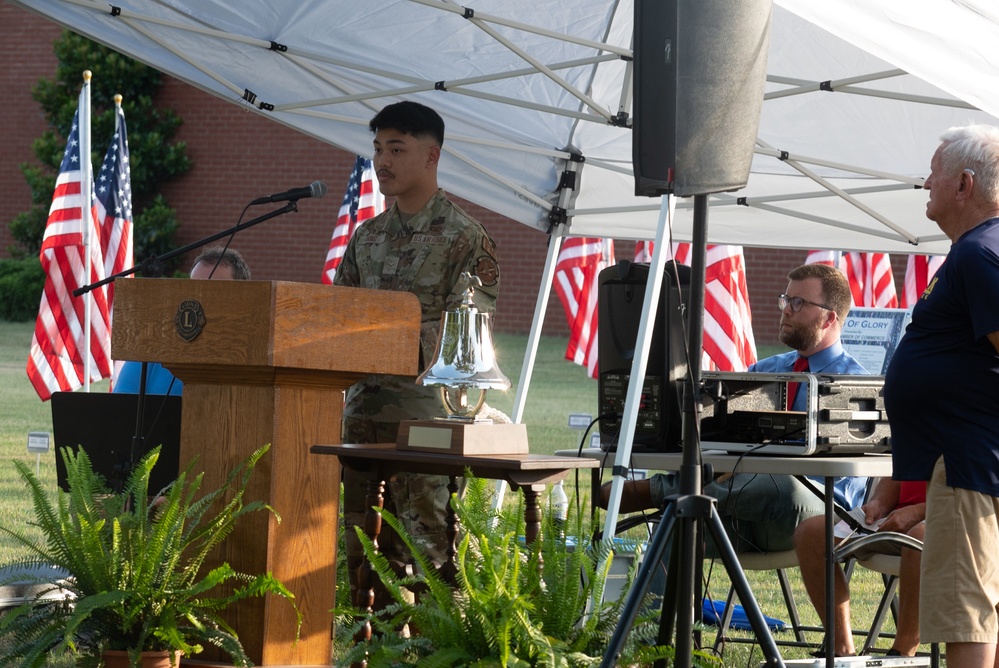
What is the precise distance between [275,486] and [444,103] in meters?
A: 3.18

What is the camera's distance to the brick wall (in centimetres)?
2184

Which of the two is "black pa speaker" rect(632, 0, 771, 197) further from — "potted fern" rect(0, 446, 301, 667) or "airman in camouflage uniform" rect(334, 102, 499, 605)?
"potted fern" rect(0, 446, 301, 667)

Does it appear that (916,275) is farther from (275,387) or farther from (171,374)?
(275,387)

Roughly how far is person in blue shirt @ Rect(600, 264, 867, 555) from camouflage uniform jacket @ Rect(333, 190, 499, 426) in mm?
1153

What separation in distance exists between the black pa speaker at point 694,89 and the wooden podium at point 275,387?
91cm

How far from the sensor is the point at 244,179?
23.0 meters

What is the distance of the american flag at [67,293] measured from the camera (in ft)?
Answer: 30.9

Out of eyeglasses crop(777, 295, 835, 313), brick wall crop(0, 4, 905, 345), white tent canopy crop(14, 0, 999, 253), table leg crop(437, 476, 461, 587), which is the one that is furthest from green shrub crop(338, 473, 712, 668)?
brick wall crop(0, 4, 905, 345)

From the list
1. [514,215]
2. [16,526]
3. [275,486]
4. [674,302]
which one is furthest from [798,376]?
[16,526]

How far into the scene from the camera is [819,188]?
22.4 ft

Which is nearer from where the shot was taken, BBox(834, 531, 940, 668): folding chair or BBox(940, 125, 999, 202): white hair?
BBox(940, 125, 999, 202): white hair

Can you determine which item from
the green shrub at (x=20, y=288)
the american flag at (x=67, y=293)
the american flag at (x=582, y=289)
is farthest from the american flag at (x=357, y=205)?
the green shrub at (x=20, y=288)

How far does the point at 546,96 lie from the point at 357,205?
6.40 m

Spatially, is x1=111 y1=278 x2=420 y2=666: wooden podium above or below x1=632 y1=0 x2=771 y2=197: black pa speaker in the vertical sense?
below
